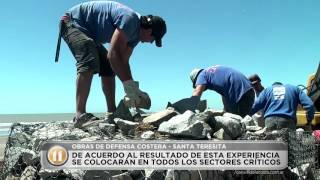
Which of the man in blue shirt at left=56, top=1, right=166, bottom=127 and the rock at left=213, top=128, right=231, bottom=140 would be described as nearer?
the rock at left=213, top=128, right=231, bottom=140

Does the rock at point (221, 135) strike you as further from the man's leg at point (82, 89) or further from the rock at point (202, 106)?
the man's leg at point (82, 89)

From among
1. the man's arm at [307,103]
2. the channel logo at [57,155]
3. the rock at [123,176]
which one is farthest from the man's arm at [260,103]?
the channel logo at [57,155]

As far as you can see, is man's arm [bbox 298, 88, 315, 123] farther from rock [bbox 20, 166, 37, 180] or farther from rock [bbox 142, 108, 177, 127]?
rock [bbox 20, 166, 37, 180]

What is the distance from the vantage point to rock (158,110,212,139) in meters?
3.88

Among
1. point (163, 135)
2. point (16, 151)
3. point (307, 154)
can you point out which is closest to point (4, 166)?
point (16, 151)

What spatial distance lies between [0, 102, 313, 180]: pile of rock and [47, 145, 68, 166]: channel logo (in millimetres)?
94

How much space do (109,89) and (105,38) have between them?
701 mm

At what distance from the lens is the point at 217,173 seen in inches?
146

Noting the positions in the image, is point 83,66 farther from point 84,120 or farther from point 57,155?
point 57,155

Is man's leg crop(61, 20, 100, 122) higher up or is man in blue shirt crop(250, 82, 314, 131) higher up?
man's leg crop(61, 20, 100, 122)

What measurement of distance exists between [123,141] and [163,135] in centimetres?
50

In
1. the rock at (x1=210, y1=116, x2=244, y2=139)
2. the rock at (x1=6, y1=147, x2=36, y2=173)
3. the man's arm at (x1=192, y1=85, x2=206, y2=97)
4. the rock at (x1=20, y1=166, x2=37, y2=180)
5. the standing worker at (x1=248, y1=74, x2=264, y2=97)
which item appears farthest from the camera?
the standing worker at (x1=248, y1=74, x2=264, y2=97)

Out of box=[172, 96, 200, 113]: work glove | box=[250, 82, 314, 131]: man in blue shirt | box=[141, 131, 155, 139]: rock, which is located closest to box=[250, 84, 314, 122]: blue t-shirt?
box=[250, 82, 314, 131]: man in blue shirt

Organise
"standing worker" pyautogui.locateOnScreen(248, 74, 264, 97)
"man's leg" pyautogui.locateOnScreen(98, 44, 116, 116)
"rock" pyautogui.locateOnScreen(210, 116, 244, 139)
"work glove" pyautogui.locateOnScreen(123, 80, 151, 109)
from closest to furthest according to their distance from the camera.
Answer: "rock" pyautogui.locateOnScreen(210, 116, 244, 139) → "work glove" pyautogui.locateOnScreen(123, 80, 151, 109) → "man's leg" pyautogui.locateOnScreen(98, 44, 116, 116) → "standing worker" pyautogui.locateOnScreen(248, 74, 264, 97)
